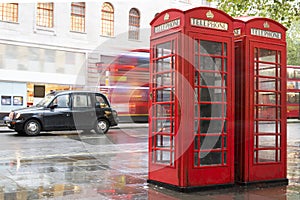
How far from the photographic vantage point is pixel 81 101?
17656mm

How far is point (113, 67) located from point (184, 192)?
62.2 ft

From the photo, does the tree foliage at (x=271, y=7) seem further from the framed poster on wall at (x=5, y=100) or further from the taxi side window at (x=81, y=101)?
the framed poster on wall at (x=5, y=100)

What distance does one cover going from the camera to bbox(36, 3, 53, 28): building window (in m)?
27.5

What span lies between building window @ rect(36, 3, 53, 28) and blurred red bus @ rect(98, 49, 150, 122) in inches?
235

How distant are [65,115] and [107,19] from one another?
14.8 meters

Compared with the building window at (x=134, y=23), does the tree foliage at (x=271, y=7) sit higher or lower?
lower

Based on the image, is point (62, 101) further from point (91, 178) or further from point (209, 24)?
point (209, 24)

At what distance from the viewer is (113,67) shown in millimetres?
24297

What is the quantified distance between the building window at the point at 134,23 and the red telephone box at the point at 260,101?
24.9 meters

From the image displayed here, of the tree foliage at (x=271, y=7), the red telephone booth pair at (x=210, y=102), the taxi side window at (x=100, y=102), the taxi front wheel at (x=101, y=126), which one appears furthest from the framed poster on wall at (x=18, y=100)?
the red telephone booth pair at (x=210, y=102)

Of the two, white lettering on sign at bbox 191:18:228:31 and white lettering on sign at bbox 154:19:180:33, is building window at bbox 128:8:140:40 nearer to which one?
white lettering on sign at bbox 154:19:180:33

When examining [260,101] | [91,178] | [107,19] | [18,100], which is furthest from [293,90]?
[91,178]

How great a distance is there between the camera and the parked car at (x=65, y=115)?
16609mm

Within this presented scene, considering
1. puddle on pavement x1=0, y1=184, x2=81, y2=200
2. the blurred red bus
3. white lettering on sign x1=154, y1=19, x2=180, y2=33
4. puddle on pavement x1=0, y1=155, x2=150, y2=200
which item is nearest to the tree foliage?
puddle on pavement x1=0, y1=155, x2=150, y2=200
